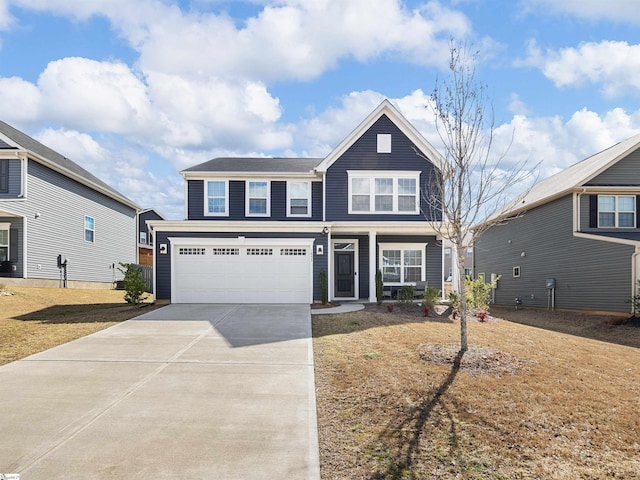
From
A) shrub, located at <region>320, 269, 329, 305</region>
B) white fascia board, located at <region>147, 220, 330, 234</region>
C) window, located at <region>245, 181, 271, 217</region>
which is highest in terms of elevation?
window, located at <region>245, 181, 271, 217</region>

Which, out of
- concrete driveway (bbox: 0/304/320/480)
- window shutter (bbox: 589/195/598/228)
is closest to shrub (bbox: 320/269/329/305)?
concrete driveway (bbox: 0/304/320/480)

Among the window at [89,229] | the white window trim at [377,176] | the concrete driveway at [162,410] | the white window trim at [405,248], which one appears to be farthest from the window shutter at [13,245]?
the white window trim at [405,248]

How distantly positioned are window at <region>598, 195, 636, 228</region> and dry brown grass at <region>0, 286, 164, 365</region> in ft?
58.7

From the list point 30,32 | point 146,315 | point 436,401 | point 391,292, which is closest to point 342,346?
point 436,401

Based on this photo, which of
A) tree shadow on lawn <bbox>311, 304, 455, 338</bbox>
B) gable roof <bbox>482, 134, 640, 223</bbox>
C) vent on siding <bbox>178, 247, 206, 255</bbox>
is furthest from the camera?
gable roof <bbox>482, 134, 640, 223</bbox>

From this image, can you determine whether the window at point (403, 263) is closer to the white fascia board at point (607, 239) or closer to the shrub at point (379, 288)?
the shrub at point (379, 288)

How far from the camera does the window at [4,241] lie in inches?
735

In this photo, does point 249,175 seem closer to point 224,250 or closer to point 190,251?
point 224,250

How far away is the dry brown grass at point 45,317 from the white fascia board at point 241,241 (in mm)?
2683

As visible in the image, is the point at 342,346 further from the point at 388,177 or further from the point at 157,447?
the point at 388,177

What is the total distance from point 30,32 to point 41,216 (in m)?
8.81

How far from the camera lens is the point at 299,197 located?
19.1 meters

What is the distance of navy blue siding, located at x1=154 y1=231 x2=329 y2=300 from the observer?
16562mm

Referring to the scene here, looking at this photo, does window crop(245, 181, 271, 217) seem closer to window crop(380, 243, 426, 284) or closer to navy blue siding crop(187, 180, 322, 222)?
navy blue siding crop(187, 180, 322, 222)
